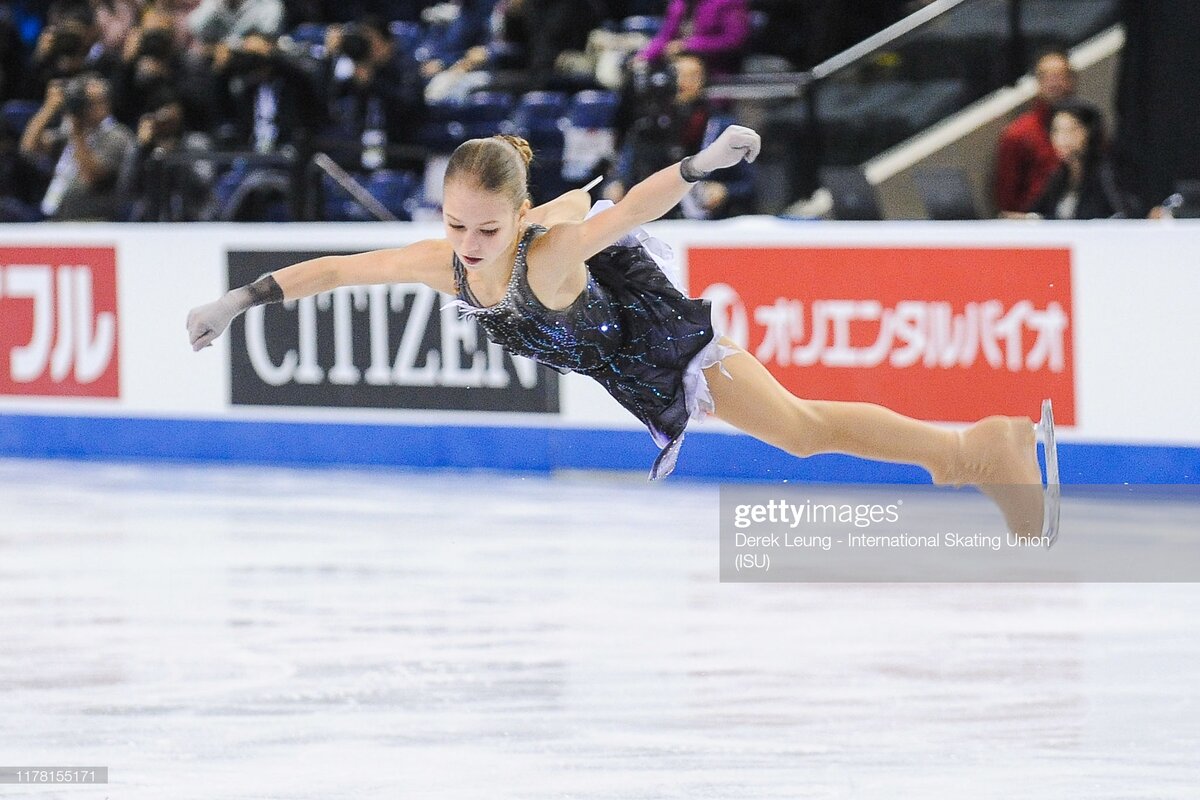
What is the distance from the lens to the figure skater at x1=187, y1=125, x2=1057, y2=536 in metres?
4.14

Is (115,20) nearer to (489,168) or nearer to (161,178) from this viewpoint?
(161,178)

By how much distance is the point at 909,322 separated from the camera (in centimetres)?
784

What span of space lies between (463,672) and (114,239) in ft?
15.5

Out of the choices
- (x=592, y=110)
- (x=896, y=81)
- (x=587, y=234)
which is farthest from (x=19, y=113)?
(x=587, y=234)

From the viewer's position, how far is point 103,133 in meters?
10.3

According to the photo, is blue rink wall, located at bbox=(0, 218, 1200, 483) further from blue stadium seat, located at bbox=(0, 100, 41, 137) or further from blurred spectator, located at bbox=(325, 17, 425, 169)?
blue stadium seat, located at bbox=(0, 100, 41, 137)

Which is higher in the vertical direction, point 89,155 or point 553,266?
point 89,155

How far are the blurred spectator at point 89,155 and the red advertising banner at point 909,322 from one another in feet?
11.4

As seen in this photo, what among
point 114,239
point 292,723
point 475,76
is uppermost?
point 475,76

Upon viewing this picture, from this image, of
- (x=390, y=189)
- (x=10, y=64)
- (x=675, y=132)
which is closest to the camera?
(x=675, y=132)

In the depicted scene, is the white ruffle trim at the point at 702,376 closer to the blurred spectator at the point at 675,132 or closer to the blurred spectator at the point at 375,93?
the blurred spectator at the point at 675,132

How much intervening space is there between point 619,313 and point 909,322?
3293 mm

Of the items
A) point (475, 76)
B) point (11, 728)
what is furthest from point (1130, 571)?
point (475, 76)

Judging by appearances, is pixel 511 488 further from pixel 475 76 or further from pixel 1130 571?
pixel 475 76
